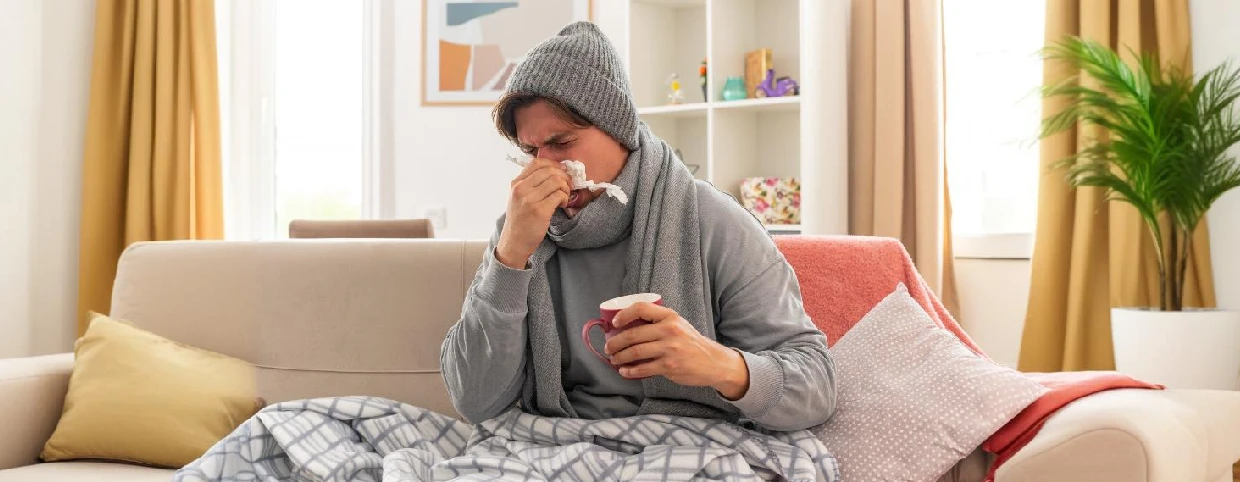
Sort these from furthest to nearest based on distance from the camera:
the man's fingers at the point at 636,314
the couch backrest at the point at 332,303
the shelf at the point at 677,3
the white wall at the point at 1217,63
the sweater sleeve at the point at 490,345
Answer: the shelf at the point at 677,3 < the white wall at the point at 1217,63 < the couch backrest at the point at 332,303 < the sweater sleeve at the point at 490,345 < the man's fingers at the point at 636,314

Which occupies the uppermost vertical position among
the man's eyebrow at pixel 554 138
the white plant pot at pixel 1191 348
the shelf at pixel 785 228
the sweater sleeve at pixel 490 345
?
the man's eyebrow at pixel 554 138

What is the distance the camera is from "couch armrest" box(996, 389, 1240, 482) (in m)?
1.29

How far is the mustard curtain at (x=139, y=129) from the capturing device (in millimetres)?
4168

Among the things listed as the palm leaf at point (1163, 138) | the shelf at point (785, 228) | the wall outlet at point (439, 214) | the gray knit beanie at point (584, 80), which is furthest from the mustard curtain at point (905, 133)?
the gray knit beanie at point (584, 80)

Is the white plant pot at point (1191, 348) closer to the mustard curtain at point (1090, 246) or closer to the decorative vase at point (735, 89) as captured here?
the mustard curtain at point (1090, 246)

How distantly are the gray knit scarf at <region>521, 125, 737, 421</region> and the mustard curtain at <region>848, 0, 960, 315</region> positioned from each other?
2167mm

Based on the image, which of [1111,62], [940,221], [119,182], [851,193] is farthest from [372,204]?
[1111,62]

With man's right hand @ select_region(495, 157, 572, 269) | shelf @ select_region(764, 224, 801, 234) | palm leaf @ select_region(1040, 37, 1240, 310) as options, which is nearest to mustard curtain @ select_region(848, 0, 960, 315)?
shelf @ select_region(764, 224, 801, 234)

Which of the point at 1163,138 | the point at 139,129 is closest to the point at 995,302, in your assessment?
the point at 1163,138

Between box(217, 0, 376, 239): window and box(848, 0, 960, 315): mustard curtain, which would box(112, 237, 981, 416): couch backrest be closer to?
box(848, 0, 960, 315): mustard curtain

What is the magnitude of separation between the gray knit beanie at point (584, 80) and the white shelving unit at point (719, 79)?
2222mm

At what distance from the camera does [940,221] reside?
3.56m

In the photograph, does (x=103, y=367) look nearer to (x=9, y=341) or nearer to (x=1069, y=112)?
(x=9, y=341)

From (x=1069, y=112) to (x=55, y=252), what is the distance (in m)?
3.86
